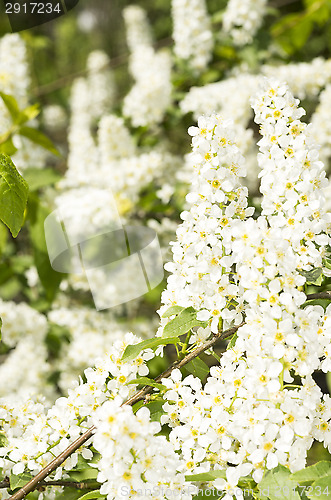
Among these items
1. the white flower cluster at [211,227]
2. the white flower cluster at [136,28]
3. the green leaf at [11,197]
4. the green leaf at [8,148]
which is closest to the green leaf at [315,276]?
the white flower cluster at [211,227]

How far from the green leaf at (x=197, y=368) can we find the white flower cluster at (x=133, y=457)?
0.20 metres

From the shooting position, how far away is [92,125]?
3246mm

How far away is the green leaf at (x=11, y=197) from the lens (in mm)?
867

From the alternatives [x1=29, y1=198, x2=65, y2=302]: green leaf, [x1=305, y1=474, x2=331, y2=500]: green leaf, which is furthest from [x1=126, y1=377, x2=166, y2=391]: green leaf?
[x1=29, y1=198, x2=65, y2=302]: green leaf

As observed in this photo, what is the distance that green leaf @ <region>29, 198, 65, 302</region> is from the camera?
162cm

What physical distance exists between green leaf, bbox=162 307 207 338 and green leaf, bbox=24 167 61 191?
116cm

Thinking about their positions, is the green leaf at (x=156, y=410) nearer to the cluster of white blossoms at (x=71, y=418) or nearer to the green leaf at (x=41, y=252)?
the cluster of white blossoms at (x=71, y=418)

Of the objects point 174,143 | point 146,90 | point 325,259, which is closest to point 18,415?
point 325,259

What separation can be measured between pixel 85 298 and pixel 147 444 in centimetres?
174

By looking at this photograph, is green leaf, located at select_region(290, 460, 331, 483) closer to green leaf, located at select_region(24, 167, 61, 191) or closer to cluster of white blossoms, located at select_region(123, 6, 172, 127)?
green leaf, located at select_region(24, 167, 61, 191)

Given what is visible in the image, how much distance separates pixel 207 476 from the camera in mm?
Result: 668

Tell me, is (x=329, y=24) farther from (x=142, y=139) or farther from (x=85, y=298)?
(x=85, y=298)

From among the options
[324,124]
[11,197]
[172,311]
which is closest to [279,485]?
[172,311]

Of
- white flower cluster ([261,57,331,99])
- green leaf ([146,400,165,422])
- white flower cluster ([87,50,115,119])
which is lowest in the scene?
white flower cluster ([87,50,115,119])
